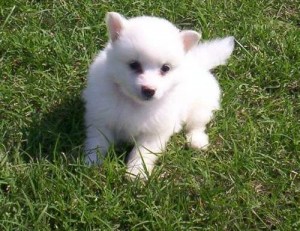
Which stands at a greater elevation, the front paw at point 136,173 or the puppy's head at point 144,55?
the puppy's head at point 144,55

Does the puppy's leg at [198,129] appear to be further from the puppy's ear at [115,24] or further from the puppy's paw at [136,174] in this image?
the puppy's ear at [115,24]

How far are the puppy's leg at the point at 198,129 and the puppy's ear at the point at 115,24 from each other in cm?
81

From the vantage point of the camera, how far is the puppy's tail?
12.8ft

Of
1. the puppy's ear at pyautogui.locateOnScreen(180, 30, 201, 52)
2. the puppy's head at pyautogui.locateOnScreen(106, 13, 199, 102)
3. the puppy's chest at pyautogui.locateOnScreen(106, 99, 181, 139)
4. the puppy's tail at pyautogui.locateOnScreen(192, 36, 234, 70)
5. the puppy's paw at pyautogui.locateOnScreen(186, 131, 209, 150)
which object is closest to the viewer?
the puppy's head at pyautogui.locateOnScreen(106, 13, 199, 102)

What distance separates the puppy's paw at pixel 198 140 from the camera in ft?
11.9

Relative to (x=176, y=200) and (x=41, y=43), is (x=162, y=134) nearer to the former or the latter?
(x=176, y=200)

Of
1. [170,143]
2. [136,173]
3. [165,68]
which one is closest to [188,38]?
[165,68]

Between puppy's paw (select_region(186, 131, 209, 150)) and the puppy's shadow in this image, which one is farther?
puppy's paw (select_region(186, 131, 209, 150))

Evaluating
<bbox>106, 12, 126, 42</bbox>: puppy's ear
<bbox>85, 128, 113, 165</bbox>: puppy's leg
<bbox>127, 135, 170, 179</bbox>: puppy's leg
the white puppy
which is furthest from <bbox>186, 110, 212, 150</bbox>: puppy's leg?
<bbox>106, 12, 126, 42</bbox>: puppy's ear

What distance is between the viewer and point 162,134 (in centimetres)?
346

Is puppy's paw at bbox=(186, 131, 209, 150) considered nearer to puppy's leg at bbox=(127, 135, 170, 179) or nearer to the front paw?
puppy's leg at bbox=(127, 135, 170, 179)

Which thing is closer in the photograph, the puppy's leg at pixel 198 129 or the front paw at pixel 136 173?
the front paw at pixel 136 173

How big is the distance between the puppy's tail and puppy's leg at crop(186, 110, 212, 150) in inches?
13.7

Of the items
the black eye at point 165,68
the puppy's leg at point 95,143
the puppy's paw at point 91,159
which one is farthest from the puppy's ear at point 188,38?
the puppy's paw at point 91,159
